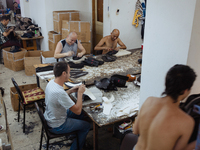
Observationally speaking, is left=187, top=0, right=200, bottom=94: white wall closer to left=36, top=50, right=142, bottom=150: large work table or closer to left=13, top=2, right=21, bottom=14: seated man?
left=36, top=50, right=142, bottom=150: large work table

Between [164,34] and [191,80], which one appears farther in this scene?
[164,34]

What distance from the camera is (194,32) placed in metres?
1.77

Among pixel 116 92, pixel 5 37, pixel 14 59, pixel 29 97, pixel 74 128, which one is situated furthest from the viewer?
pixel 5 37

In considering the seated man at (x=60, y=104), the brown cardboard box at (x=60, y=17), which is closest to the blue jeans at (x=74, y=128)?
the seated man at (x=60, y=104)

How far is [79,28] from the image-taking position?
19.8 feet

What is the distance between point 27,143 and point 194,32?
9.62 feet

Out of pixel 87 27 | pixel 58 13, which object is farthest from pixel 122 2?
pixel 58 13

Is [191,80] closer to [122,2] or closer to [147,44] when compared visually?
[147,44]

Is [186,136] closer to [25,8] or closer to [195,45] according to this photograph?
[195,45]

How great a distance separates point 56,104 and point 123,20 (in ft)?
15.0

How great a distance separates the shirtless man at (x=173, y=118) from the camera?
1.41m

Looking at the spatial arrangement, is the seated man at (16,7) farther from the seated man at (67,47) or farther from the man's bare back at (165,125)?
the man's bare back at (165,125)

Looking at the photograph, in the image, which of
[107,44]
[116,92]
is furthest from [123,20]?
[116,92]

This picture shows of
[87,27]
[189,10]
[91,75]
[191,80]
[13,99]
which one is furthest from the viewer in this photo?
[87,27]
